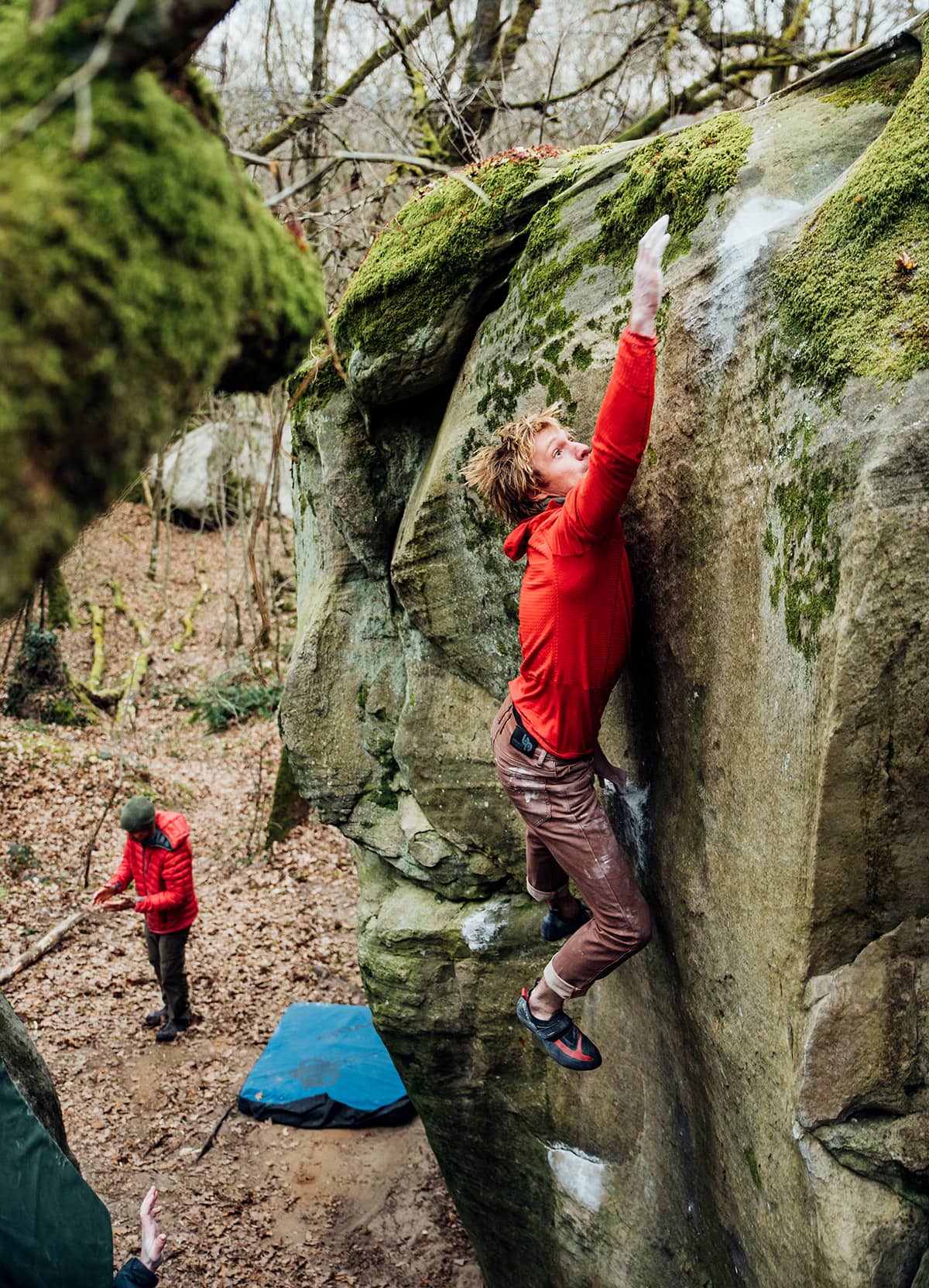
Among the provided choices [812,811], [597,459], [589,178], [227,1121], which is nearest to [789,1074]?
[812,811]

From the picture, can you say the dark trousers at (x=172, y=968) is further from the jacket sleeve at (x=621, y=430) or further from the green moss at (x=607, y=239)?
the jacket sleeve at (x=621, y=430)

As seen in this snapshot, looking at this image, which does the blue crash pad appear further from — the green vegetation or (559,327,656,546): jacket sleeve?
the green vegetation

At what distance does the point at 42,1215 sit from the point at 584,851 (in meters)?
2.95

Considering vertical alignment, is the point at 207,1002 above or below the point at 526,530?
below

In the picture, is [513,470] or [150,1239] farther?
[150,1239]

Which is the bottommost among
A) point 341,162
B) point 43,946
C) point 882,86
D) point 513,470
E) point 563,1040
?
point 43,946

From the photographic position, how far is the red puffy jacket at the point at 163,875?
852 cm

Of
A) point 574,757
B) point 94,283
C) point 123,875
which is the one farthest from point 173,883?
point 94,283

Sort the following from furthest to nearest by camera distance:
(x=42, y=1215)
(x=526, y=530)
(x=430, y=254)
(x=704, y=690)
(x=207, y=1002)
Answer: (x=207, y=1002), (x=430, y=254), (x=42, y=1215), (x=526, y=530), (x=704, y=690)

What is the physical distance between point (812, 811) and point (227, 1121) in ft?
22.5

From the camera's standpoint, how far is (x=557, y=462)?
Result: 153 inches

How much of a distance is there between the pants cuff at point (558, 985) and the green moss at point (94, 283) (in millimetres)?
3251

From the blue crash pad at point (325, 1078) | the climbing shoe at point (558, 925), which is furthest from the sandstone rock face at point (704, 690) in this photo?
the blue crash pad at point (325, 1078)

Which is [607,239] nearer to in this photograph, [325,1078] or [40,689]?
[325,1078]
